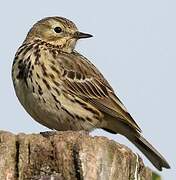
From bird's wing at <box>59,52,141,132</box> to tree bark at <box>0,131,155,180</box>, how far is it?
12.6 feet

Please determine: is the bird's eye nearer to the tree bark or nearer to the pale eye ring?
the pale eye ring

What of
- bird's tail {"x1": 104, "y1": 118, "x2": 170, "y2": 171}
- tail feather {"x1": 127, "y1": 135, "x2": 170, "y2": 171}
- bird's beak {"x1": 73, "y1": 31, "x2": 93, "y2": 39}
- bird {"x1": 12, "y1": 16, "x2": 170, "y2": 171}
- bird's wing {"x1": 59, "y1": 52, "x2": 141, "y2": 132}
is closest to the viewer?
tail feather {"x1": 127, "y1": 135, "x2": 170, "y2": 171}

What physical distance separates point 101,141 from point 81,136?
0.17m

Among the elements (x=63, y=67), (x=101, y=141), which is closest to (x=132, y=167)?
(x=101, y=141)

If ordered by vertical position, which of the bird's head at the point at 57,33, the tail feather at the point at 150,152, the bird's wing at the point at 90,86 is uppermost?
the bird's head at the point at 57,33

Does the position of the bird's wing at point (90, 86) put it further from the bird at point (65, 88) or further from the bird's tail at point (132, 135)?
the bird's tail at point (132, 135)

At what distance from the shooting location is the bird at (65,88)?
8.98 meters

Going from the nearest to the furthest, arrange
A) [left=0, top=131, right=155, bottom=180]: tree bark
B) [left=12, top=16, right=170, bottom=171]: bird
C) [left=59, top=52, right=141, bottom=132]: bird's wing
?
[left=0, top=131, right=155, bottom=180]: tree bark, [left=12, top=16, right=170, bottom=171]: bird, [left=59, top=52, right=141, bottom=132]: bird's wing

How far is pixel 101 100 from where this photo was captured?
10.1 m

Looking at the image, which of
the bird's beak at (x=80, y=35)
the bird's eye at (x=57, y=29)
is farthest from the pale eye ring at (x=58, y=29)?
the bird's beak at (x=80, y=35)

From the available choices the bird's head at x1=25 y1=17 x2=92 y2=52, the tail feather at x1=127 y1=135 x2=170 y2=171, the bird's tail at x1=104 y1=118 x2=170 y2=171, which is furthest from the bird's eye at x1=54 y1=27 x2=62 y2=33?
the tail feather at x1=127 y1=135 x2=170 y2=171

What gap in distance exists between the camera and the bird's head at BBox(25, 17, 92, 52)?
1041 centimetres

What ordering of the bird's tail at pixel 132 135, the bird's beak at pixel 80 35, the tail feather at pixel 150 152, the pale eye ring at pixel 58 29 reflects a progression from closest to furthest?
1. the tail feather at pixel 150 152
2. the bird's tail at pixel 132 135
3. the bird's beak at pixel 80 35
4. the pale eye ring at pixel 58 29

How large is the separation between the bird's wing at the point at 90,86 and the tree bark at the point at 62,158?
12.6 ft
